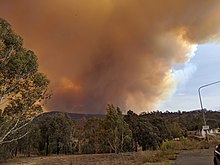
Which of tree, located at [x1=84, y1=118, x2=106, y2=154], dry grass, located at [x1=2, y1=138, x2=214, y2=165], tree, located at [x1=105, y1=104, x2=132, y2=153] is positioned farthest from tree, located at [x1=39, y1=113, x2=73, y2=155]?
dry grass, located at [x1=2, y1=138, x2=214, y2=165]

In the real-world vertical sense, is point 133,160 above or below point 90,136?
below

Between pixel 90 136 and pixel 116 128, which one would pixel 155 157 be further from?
pixel 90 136

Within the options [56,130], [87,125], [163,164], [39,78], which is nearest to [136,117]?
[87,125]

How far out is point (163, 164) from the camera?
16031 mm

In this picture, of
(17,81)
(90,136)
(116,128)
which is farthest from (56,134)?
(17,81)

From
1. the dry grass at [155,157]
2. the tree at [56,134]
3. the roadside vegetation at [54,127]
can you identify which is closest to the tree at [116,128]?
the roadside vegetation at [54,127]

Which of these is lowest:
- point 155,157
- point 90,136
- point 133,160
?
point 133,160

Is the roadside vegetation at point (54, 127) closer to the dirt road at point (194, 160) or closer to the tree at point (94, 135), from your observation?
the tree at point (94, 135)

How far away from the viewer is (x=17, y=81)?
72.8 ft

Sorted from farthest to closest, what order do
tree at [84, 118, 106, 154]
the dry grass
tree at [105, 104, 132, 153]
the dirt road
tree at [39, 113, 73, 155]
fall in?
tree at [39, 113, 73, 155] < tree at [84, 118, 106, 154] < tree at [105, 104, 132, 153] < the dry grass < the dirt road

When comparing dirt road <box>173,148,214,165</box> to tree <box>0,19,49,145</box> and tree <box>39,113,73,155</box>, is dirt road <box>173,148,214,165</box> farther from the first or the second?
tree <box>39,113,73,155</box>

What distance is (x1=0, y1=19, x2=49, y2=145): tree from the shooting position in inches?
838

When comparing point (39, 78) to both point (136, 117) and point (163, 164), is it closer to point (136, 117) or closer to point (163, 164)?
point (163, 164)

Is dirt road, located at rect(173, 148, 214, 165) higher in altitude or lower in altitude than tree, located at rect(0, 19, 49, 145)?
lower
